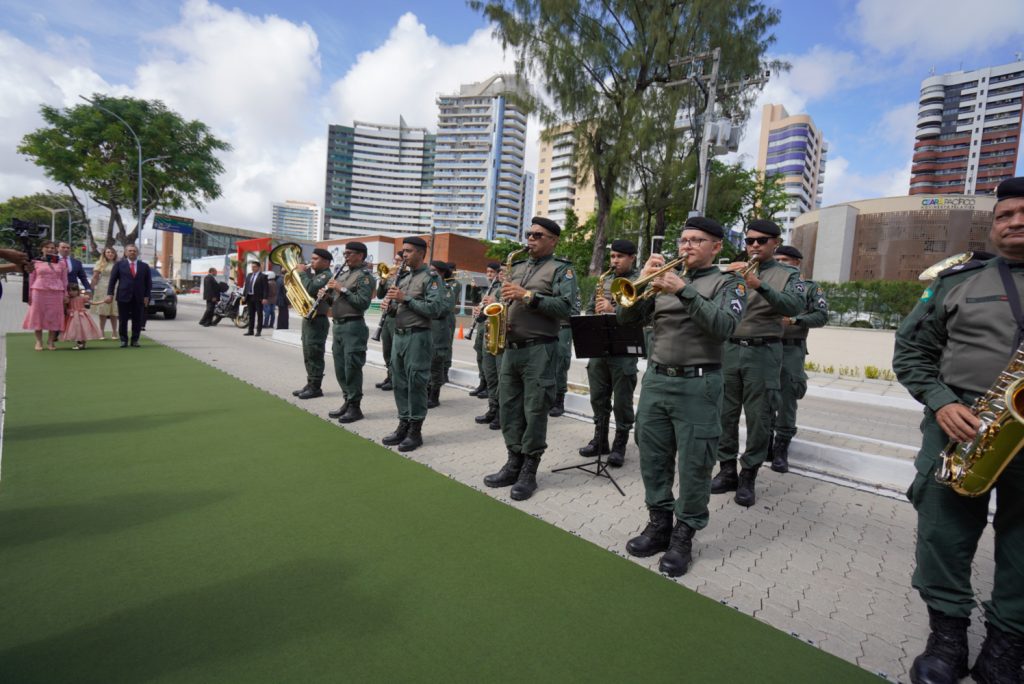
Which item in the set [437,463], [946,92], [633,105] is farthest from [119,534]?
[946,92]

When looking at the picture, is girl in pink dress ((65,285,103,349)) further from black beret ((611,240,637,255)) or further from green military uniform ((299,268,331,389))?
black beret ((611,240,637,255))

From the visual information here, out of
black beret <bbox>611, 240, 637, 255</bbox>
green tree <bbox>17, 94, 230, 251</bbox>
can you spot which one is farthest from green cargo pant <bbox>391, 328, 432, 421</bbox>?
green tree <bbox>17, 94, 230, 251</bbox>

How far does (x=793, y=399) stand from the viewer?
18.4ft

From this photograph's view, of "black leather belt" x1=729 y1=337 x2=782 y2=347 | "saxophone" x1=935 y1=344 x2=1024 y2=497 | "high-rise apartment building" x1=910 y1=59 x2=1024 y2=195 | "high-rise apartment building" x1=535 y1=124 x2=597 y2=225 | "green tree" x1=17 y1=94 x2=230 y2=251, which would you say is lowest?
"saxophone" x1=935 y1=344 x2=1024 y2=497

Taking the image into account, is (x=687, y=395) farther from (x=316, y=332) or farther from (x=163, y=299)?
(x=163, y=299)

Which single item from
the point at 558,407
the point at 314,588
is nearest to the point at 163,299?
the point at 558,407

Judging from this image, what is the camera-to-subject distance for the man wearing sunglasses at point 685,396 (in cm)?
321

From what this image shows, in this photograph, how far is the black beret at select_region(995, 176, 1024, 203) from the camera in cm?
216

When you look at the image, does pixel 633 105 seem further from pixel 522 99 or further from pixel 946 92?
pixel 946 92

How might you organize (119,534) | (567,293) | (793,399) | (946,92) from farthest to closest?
(946,92), (793,399), (567,293), (119,534)

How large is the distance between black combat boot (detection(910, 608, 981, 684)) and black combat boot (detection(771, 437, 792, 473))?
3055mm

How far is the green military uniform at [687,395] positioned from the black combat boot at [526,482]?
116cm

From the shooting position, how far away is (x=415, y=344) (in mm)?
5508

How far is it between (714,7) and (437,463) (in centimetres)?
2237
